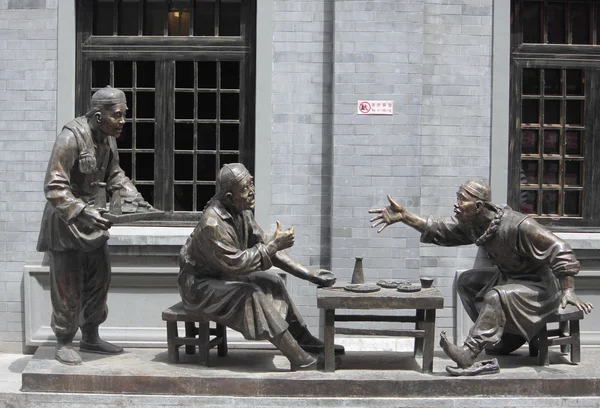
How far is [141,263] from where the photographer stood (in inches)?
423

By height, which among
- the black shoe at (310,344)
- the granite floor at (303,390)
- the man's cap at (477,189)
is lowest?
the granite floor at (303,390)

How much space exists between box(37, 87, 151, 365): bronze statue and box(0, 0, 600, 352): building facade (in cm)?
176

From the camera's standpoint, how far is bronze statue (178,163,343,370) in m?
8.19

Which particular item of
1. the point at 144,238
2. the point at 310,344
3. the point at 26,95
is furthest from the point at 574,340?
the point at 26,95

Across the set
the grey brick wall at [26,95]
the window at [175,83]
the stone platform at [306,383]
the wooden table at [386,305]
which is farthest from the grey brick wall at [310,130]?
the stone platform at [306,383]

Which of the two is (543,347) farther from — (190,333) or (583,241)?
(190,333)

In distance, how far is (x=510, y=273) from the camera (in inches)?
341

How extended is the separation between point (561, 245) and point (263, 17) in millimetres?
3884

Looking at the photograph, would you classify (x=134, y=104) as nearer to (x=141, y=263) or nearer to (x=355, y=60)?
(x=141, y=263)

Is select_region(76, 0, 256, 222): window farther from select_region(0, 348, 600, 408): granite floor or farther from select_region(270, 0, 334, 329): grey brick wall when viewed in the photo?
select_region(0, 348, 600, 408): granite floor

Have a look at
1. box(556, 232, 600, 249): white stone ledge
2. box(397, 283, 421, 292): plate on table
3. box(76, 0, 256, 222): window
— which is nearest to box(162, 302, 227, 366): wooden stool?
box(397, 283, 421, 292): plate on table

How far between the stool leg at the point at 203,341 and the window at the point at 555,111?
12.9ft

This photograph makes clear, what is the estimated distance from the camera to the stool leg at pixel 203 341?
8.45 meters

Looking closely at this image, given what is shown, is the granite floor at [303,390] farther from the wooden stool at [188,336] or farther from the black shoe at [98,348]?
the black shoe at [98,348]
